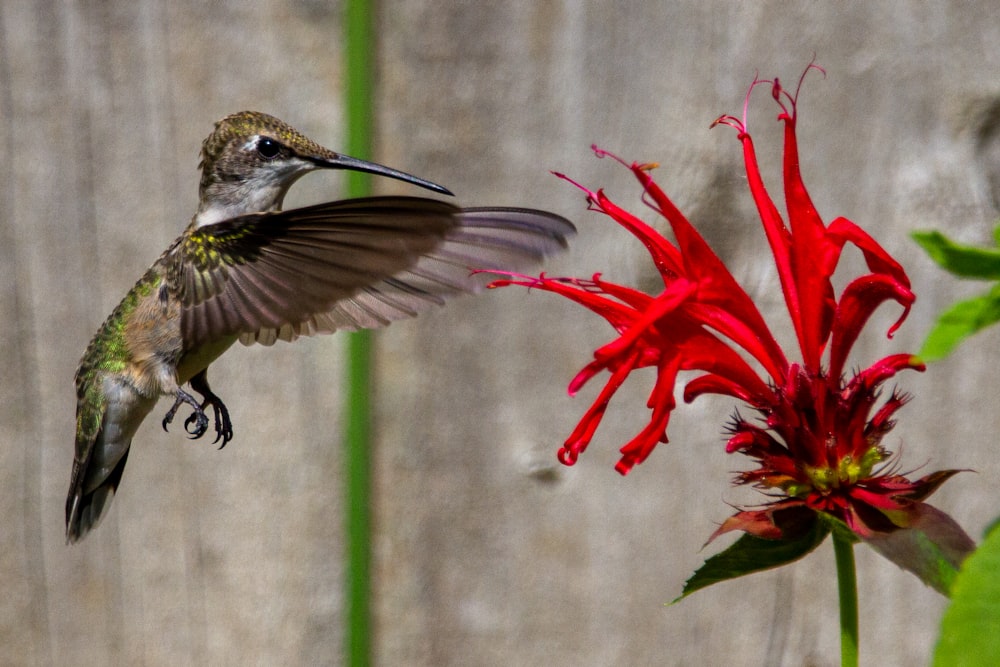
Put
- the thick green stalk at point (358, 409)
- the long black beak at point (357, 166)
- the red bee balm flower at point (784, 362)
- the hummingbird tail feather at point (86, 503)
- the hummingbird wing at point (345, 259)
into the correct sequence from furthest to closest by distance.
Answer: the thick green stalk at point (358, 409)
the hummingbird tail feather at point (86, 503)
the long black beak at point (357, 166)
the hummingbird wing at point (345, 259)
the red bee balm flower at point (784, 362)

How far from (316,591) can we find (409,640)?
143 mm

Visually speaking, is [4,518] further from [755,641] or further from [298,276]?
[755,641]

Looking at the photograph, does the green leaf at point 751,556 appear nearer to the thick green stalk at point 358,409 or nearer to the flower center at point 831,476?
the flower center at point 831,476

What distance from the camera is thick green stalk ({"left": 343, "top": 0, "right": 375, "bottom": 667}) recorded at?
1270 millimetres

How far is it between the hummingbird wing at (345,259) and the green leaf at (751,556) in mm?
292

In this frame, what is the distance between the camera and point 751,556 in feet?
2.29

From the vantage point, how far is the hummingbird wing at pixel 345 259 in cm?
83

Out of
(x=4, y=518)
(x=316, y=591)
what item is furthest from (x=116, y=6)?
(x=316, y=591)

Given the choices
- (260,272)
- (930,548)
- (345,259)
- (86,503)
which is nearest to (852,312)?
(930,548)

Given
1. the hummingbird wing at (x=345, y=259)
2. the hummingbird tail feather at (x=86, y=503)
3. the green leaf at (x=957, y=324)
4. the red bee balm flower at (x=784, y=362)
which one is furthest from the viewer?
the hummingbird tail feather at (x=86, y=503)

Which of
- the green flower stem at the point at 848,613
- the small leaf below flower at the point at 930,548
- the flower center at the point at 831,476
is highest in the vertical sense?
the flower center at the point at 831,476

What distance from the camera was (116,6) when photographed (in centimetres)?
127

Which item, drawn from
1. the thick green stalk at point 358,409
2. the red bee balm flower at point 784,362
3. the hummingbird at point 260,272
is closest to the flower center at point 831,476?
the red bee balm flower at point 784,362

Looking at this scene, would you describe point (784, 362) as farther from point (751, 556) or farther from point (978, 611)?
point (978, 611)
